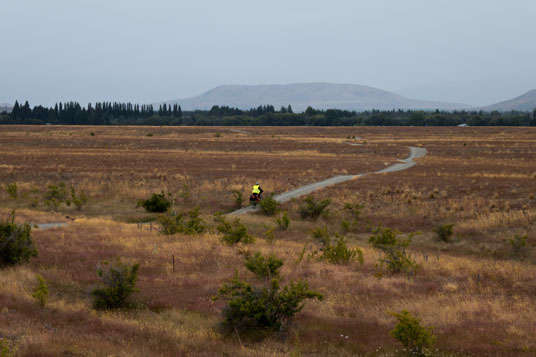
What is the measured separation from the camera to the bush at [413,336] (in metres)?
7.70

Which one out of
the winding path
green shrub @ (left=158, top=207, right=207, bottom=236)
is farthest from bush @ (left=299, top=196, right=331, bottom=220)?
green shrub @ (left=158, top=207, right=207, bottom=236)

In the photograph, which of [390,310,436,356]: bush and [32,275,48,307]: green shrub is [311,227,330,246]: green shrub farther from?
[32,275,48,307]: green shrub

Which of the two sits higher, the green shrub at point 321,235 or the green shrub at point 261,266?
the green shrub at point 261,266

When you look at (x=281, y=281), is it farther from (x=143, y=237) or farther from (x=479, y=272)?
(x=143, y=237)

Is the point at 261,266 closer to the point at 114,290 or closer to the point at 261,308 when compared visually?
the point at 261,308

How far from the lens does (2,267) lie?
14.0 metres

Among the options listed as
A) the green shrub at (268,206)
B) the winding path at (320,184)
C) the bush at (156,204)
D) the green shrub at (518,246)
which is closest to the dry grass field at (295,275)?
the green shrub at (518,246)

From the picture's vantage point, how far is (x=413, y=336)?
7.75 meters

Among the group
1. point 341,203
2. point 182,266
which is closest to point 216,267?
point 182,266

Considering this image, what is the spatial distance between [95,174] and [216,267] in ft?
115

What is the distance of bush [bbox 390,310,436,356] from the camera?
7703 millimetres

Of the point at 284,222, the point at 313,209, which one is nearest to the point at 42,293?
the point at 284,222

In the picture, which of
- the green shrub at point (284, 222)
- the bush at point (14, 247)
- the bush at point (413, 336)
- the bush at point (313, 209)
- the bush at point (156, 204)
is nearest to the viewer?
the bush at point (413, 336)

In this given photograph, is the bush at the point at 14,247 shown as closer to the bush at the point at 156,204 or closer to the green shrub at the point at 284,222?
the green shrub at the point at 284,222
